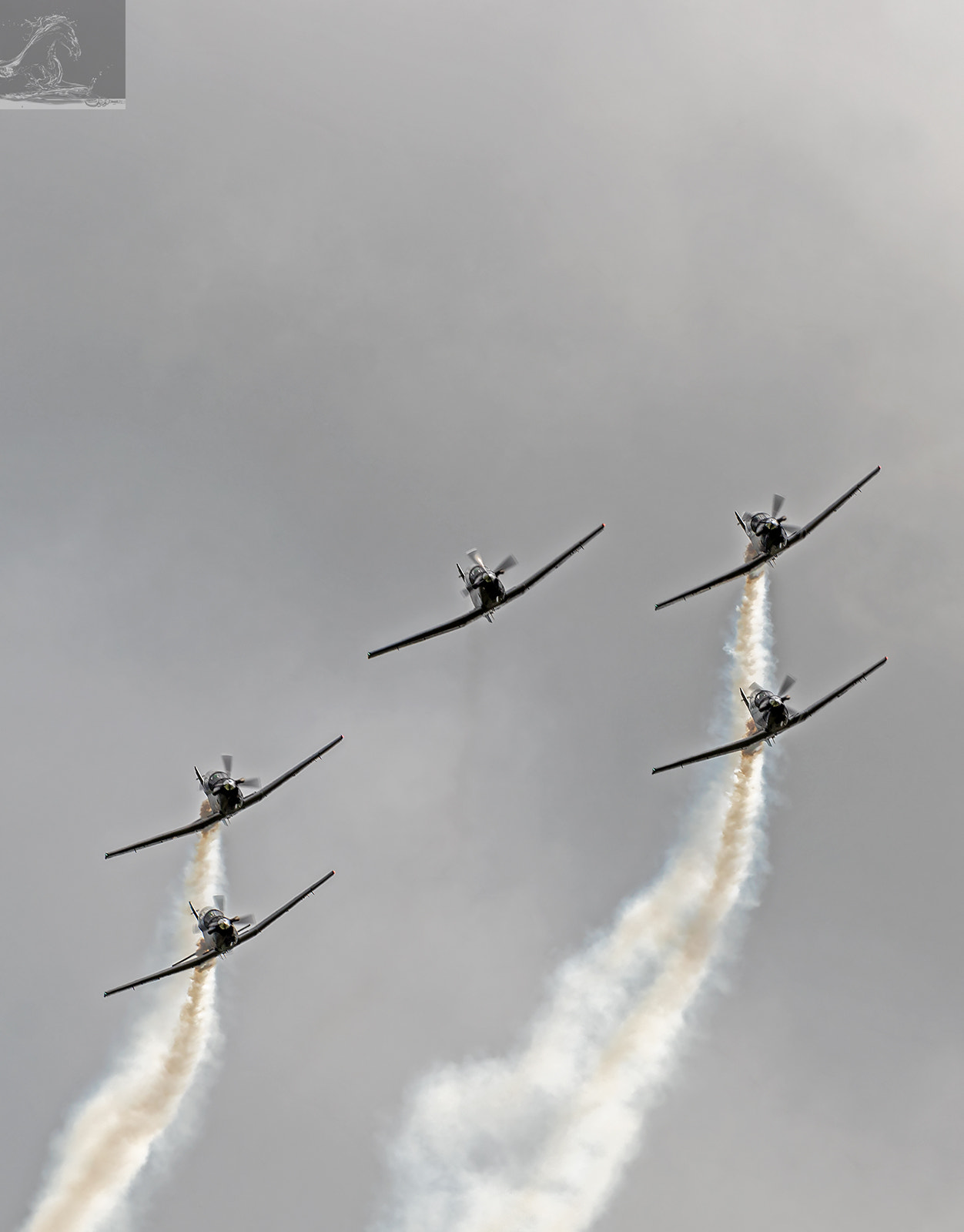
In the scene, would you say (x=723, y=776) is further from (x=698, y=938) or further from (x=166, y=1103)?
(x=166, y=1103)

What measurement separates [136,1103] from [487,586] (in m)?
61.3

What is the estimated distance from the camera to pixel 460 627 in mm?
99562

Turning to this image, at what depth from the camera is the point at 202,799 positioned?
10719 centimetres

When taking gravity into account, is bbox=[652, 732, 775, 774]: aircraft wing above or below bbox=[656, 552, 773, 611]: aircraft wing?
below

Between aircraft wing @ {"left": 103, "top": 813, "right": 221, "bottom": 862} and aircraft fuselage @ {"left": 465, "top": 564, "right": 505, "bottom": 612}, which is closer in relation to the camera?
aircraft fuselage @ {"left": 465, "top": 564, "right": 505, "bottom": 612}

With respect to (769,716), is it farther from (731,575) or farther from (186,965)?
(186,965)

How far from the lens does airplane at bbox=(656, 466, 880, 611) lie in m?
103

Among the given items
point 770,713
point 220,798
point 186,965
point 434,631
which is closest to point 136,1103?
point 186,965

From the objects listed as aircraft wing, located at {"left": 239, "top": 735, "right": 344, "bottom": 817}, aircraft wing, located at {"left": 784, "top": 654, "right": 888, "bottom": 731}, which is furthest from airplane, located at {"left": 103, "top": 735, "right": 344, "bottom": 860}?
aircraft wing, located at {"left": 784, "top": 654, "right": 888, "bottom": 731}

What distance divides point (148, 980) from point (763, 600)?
66077 mm

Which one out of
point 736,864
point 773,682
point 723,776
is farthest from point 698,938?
point 773,682

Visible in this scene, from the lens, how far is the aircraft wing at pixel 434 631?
98.2 metres

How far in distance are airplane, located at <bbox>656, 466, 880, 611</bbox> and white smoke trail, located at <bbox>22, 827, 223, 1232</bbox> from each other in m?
53.2

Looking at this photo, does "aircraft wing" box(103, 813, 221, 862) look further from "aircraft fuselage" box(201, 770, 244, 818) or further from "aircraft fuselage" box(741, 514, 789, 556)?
"aircraft fuselage" box(741, 514, 789, 556)
